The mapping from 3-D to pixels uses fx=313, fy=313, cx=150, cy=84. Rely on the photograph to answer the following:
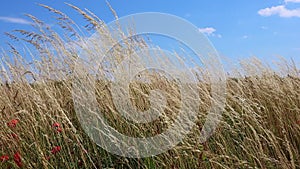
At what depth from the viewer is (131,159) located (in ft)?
7.25

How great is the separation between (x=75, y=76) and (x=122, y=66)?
49cm

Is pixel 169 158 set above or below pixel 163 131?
below

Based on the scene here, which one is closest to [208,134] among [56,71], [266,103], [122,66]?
[266,103]

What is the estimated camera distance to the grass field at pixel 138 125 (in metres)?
2.00

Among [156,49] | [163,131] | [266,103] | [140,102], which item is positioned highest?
[156,49]

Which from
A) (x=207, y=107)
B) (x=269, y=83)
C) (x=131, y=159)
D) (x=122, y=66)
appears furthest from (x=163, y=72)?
(x=131, y=159)

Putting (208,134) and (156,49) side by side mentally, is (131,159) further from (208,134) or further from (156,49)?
(156,49)

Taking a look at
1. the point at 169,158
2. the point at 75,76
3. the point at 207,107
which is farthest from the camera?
the point at 75,76

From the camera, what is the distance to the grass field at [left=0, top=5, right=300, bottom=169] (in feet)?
6.57

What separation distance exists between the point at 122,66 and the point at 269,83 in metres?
1.39

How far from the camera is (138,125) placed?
7.97ft

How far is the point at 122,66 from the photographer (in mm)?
3064

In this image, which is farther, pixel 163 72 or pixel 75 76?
pixel 163 72

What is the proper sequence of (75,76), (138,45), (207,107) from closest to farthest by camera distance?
(207,107)
(75,76)
(138,45)
